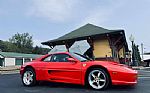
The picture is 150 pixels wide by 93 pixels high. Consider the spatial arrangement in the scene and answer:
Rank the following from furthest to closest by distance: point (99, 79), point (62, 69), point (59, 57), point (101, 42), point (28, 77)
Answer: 1. point (101, 42)
2. point (28, 77)
3. point (59, 57)
4. point (62, 69)
5. point (99, 79)

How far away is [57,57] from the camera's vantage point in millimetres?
7359

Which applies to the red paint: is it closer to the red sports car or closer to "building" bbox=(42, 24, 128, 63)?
the red sports car

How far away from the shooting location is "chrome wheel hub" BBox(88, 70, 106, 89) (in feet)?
20.5

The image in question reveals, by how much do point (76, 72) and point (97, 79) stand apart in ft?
2.16

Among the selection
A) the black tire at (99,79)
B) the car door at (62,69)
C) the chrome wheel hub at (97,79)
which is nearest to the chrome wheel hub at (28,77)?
the car door at (62,69)

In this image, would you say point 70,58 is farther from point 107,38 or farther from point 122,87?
point 107,38

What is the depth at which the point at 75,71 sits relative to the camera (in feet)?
21.7

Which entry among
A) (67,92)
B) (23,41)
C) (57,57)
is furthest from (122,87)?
(23,41)

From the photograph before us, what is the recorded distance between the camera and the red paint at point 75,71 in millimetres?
6055

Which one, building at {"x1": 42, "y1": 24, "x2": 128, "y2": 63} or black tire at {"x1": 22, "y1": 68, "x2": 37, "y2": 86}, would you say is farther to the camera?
building at {"x1": 42, "y1": 24, "x2": 128, "y2": 63}

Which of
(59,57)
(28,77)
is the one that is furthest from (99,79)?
(28,77)

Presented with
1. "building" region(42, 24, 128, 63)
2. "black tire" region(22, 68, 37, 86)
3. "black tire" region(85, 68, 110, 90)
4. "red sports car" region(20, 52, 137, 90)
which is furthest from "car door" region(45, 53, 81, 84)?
"building" region(42, 24, 128, 63)

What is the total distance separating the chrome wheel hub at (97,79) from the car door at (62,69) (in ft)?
1.18

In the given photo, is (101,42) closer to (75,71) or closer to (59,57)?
(59,57)
